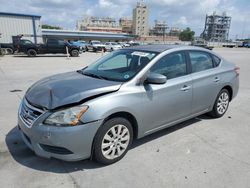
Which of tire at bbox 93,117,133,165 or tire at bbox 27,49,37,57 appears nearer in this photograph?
tire at bbox 93,117,133,165

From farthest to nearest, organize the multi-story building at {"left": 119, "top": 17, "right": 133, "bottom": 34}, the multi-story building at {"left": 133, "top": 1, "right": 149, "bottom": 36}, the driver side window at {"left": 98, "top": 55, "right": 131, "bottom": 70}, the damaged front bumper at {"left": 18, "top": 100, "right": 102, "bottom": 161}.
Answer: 1. the multi-story building at {"left": 119, "top": 17, "right": 133, "bottom": 34}
2. the multi-story building at {"left": 133, "top": 1, "right": 149, "bottom": 36}
3. the driver side window at {"left": 98, "top": 55, "right": 131, "bottom": 70}
4. the damaged front bumper at {"left": 18, "top": 100, "right": 102, "bottom": 161}

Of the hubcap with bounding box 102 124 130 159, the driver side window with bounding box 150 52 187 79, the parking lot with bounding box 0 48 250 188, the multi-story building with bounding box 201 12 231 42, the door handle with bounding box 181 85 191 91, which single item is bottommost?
the parking lot with bounding box 0 48 250 188

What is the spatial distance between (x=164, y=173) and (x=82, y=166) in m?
1.14

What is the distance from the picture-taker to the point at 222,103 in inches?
198

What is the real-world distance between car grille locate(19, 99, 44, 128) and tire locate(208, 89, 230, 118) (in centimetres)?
363

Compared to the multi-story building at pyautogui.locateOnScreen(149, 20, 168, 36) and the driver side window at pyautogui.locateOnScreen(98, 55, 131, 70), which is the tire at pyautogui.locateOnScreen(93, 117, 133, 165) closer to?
the driver side window at pyautogui.locateOnScreen(98, 55, 131, 70)

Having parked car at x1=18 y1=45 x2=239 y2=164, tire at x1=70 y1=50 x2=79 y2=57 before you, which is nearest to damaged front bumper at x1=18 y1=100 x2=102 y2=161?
parked car at x1=18 y1=45 x2=239 y2=164

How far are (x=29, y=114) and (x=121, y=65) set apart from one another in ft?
5.99

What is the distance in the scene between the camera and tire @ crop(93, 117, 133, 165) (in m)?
3.01

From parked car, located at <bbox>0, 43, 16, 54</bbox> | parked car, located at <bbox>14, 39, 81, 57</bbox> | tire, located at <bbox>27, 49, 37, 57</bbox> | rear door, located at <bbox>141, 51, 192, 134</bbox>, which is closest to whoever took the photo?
rear door, located at <bbox>141, 51, 192, 134</bbox>

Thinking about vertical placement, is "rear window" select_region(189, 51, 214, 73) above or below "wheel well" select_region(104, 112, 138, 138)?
above

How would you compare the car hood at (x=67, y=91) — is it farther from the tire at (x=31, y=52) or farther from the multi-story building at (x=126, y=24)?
the multi-story building at (x=126, y=24)

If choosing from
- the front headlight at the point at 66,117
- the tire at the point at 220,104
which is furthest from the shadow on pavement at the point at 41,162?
the tire at the point at 220,104

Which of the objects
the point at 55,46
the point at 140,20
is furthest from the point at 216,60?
the point at 140,20
